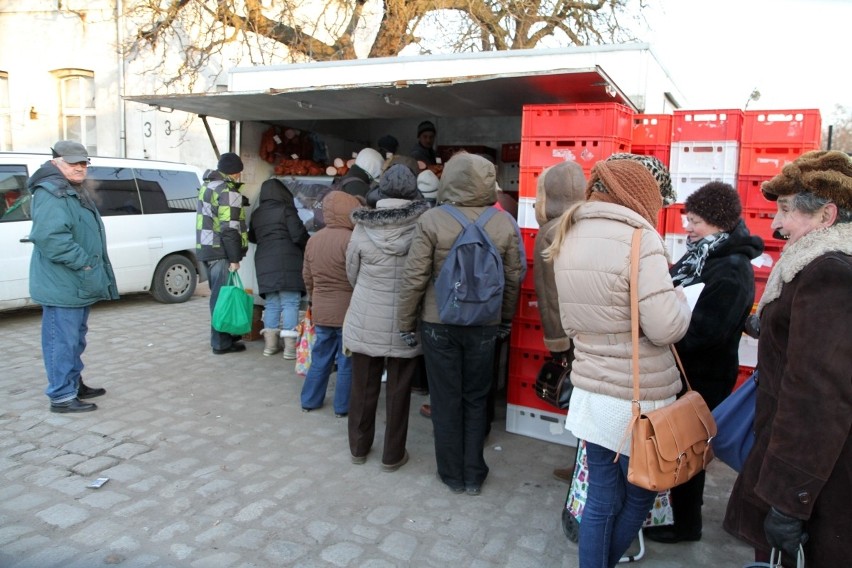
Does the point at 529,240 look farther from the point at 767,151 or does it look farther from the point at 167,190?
the point at 167,190

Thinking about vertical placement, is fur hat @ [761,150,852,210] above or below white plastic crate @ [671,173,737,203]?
below

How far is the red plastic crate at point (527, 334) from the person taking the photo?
14.5 ft

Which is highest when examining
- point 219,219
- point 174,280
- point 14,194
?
point 14,194

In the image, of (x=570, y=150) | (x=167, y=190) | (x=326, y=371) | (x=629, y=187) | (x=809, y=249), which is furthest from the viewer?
Result: (x=167, y=190)

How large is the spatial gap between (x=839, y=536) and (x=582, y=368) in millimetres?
965

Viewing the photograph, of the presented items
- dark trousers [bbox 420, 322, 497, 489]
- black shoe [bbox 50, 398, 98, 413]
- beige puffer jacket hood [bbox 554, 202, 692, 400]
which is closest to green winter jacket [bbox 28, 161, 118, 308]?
black shoe [bbox 50, 398, 98, 413]

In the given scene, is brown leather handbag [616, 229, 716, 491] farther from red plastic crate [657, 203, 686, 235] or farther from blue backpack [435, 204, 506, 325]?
red plastic crate [657, 203, 686, 235]

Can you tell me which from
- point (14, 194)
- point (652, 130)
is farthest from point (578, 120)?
point (14, 194)

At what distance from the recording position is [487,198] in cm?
358

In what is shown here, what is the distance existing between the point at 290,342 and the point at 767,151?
177 inches

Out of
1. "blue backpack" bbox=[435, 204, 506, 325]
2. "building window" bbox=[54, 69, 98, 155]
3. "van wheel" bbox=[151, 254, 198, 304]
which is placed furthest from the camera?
"building window" bbox=[54, 69, 98, 155]

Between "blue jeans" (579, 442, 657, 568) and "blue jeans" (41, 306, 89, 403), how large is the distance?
4.03m

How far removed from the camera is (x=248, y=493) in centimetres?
370

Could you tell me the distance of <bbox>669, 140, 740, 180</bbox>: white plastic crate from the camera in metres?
4.14
